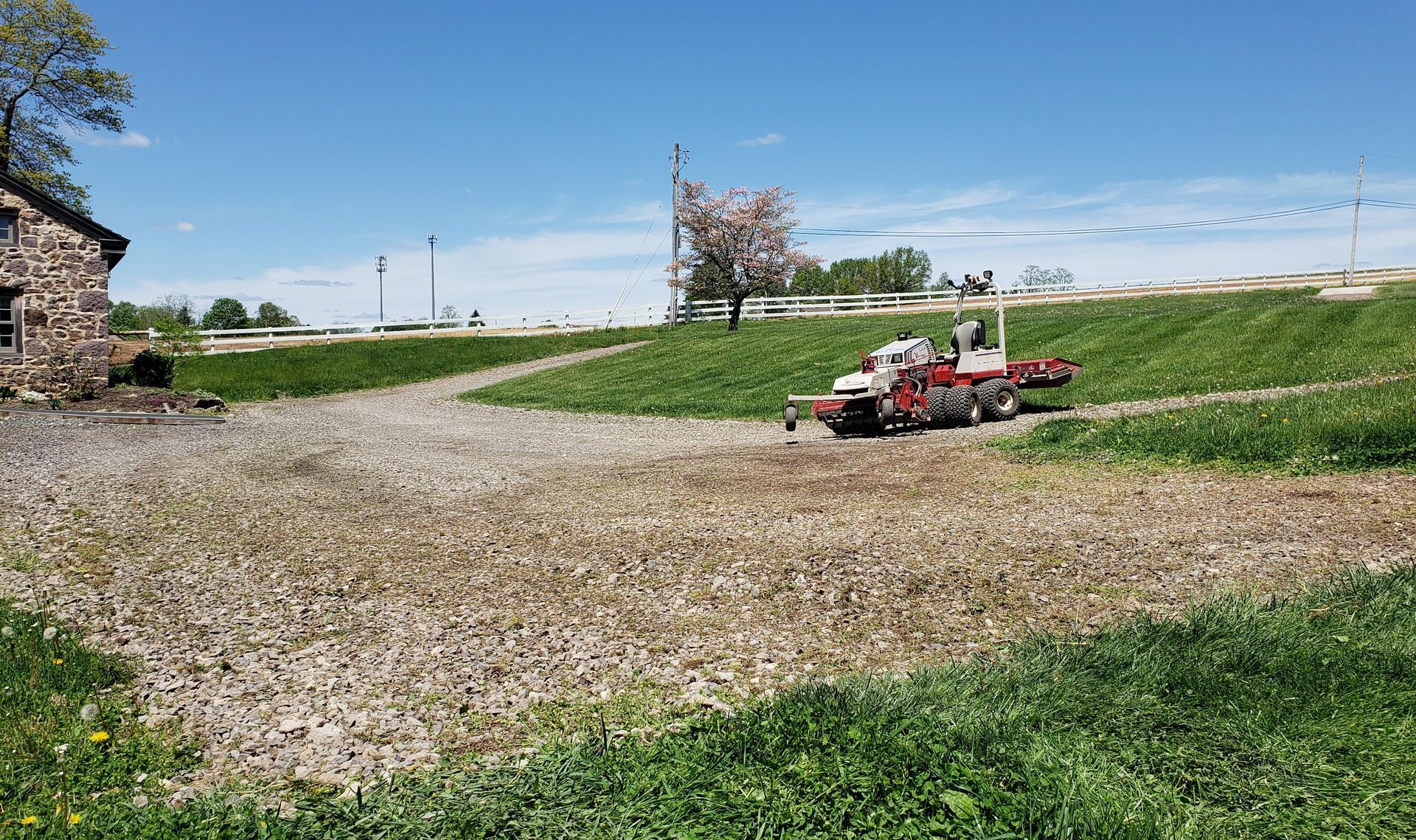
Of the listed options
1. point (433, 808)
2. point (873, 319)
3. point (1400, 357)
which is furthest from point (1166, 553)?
point (873, 319)

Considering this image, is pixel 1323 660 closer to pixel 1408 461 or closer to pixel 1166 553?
pixel 1166 553

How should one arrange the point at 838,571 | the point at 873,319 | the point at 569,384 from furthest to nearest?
1. the point at 873,319
2. the point at 569,384
3. the point at 838,571

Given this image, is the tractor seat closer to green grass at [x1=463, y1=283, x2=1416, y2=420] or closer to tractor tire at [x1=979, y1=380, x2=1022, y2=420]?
tractor tire at [x1=979, y1=380, x2=1022, y2=420]

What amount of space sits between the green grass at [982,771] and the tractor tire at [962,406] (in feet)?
32.7

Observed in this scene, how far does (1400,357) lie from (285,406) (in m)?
28.4

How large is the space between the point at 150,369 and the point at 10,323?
3.84 metres

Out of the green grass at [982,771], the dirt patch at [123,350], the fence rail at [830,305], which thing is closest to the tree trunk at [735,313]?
the fence rail at [830,305]

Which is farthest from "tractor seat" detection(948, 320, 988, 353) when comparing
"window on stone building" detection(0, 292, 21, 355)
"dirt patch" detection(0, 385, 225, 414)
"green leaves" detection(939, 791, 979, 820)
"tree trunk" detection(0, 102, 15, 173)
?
"tree trunk" detection(0, 102, 15, 173)

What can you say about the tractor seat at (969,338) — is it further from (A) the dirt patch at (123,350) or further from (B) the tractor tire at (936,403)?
(A) the dirt patch at (123,350)

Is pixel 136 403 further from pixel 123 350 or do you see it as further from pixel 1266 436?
pixel 1266 436

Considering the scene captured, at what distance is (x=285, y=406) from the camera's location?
26000mm

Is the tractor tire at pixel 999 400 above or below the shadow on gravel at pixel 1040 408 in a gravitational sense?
above

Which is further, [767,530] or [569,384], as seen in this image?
[569,384]

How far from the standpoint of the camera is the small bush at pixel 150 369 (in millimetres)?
25797
